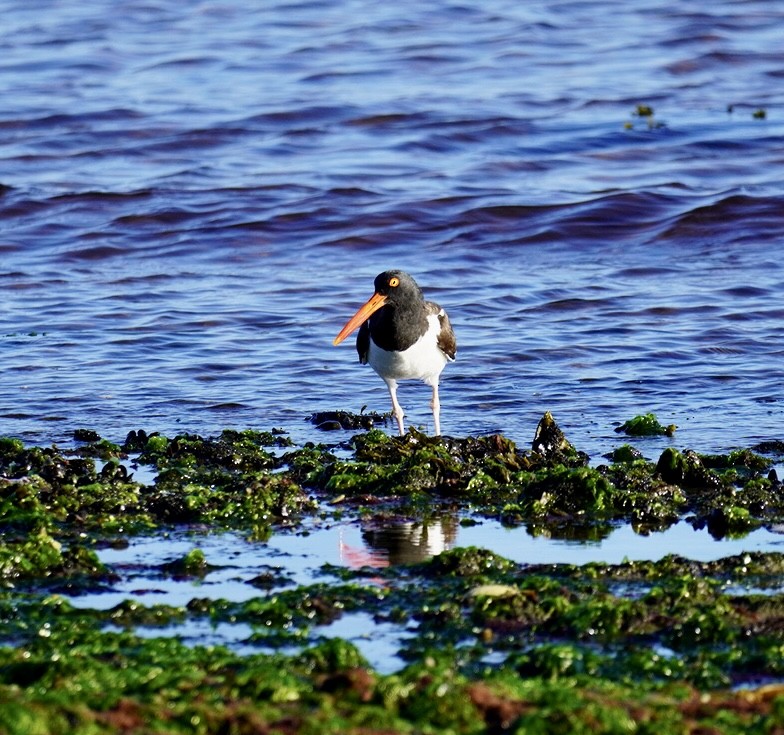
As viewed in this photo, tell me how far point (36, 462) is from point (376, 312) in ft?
8.03

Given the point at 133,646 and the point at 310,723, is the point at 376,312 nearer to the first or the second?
the point at 133,646

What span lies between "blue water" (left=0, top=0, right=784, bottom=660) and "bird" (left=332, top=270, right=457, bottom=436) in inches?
15.5

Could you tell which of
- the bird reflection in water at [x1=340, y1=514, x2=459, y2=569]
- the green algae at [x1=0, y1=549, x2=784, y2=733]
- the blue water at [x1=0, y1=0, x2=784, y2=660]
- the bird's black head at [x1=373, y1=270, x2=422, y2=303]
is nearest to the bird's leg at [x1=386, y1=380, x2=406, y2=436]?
the blue water at [x1=0, y1=0, x2=784, y2=660]

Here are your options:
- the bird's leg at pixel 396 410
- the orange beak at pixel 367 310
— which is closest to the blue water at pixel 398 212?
the bird's leg at pixel 396 410

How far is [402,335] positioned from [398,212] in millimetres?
5743

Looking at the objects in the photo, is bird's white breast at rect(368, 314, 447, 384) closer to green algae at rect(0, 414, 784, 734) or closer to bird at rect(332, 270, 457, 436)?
bird at rect(332, 270, 457, 436)

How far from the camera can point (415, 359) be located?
825cm

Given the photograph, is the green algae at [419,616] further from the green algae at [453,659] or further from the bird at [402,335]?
the bird at [402,335]

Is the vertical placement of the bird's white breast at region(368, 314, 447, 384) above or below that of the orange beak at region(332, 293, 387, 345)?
below

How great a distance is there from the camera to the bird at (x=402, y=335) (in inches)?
324

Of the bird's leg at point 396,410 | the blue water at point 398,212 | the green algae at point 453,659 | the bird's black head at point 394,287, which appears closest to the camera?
the green algae at point 453,659

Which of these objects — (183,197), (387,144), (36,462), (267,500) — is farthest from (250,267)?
(267,500)

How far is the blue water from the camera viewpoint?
895 cm

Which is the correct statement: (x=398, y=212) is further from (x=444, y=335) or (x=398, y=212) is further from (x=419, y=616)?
(x=419, y=616)
